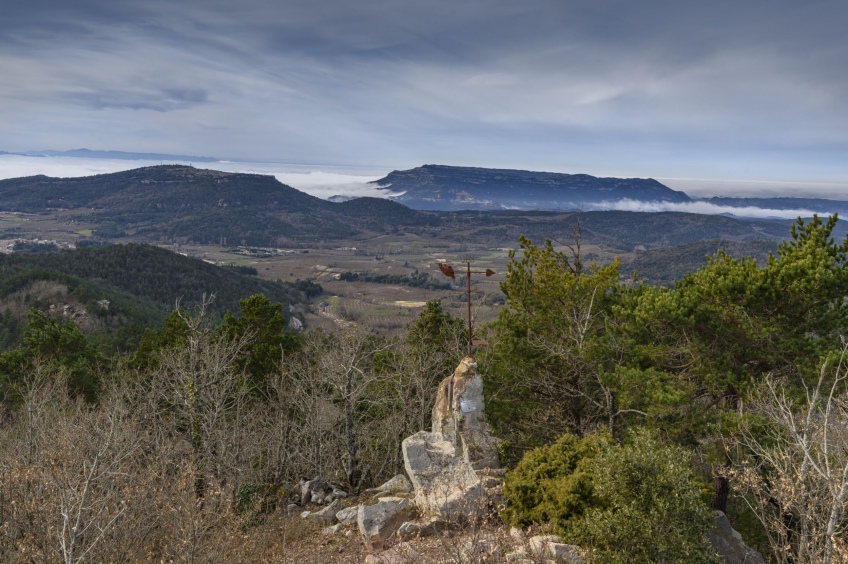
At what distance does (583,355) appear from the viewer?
1593 cm

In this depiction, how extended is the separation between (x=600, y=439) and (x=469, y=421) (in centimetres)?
389

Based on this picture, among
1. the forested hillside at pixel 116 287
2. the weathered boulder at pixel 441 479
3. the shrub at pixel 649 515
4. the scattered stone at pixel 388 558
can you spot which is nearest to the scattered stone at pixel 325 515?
the weathered boulder at pixel 441 479

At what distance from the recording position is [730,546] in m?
11.1

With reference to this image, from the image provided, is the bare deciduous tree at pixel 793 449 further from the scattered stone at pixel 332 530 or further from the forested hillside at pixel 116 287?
the forested hillside at pixel 116 287

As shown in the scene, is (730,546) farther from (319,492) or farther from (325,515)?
(319,492)

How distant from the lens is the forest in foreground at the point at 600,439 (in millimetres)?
9039

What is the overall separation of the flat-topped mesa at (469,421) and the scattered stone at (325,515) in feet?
14.8

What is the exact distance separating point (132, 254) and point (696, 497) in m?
146

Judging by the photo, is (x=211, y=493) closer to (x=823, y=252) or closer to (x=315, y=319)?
(x=823, y=252)

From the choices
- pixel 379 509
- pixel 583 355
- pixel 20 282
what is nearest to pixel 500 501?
pixel 379 509

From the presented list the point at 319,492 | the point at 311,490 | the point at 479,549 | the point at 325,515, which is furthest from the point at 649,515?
the point at 311,490

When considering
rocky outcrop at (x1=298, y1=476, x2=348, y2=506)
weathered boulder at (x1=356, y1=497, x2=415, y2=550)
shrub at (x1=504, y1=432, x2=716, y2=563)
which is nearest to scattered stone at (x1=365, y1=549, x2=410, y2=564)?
weathered boulder at (x1=356, y1=497, x2=415, y2=550)

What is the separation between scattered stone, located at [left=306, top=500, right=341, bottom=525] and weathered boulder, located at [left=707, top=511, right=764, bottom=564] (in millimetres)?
10209

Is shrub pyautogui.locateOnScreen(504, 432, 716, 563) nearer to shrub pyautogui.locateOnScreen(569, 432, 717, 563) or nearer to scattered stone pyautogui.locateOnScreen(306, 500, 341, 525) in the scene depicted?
shrub pyautogui.locateOnScreen(569, 432, 717, 563)
